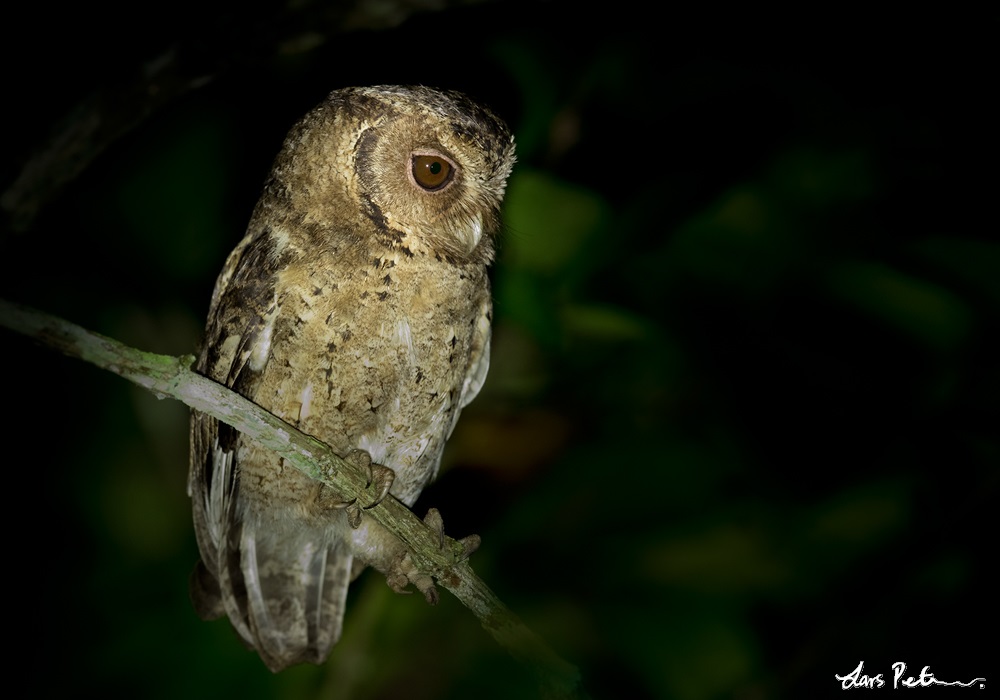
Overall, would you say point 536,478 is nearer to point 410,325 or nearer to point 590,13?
point 410,325

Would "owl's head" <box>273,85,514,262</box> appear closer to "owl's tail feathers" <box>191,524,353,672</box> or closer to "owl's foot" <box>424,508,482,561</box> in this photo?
"owl's foot" <box>424,508,482,561</box>

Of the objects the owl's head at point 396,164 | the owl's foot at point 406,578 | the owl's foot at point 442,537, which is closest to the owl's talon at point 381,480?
the owl's foot at point 442,537

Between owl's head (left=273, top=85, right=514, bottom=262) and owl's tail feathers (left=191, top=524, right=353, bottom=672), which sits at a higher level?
owl's head (left=273, top=85, right=514, bottom=262)

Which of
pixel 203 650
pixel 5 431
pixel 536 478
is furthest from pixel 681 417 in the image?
pixel 5 431

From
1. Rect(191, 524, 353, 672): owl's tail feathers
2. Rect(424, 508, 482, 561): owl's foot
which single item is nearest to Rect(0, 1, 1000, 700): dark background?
Rect(191, 524, 353, 672): owl's tail feathers

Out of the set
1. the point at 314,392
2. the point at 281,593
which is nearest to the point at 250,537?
the point at 281,593

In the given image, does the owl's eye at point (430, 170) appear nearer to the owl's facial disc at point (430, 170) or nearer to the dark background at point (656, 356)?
the owl's facial disc at point (430, 170)

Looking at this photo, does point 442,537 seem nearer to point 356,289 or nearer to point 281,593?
point 356,289
